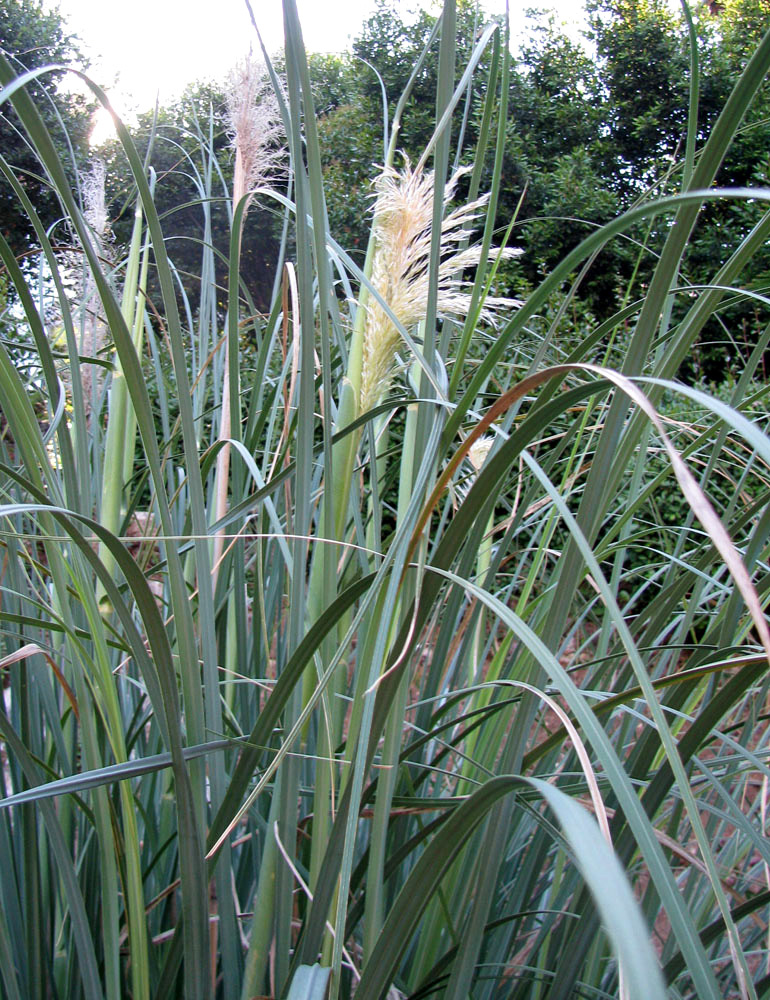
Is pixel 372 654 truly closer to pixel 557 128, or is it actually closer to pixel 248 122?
pixel 248 122

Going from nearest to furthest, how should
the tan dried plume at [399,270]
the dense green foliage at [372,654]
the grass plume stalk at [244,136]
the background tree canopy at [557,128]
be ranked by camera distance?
the dense green foliage at [372,654], the tan dried plume at [399,270], the grass plume stalk at [244,136], the background tree canopy at [557,128]

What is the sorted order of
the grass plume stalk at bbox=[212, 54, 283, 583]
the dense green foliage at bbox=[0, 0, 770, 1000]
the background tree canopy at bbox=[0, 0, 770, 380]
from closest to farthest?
the dense green foliage at bbox=[0, 0, 770, 1000], the grass plume stalk at bbox=[212, 54, 283, 583], the background tree canopy at bbox=[0, 0, 770, 380]

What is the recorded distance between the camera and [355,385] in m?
0.56

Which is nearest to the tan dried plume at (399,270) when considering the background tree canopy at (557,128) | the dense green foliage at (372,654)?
the dense green foliage at (372,654)

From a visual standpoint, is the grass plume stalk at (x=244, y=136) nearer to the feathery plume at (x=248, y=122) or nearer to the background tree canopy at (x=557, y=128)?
the feathery plume at (x=248, y=122)

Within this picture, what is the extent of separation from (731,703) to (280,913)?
0.37m

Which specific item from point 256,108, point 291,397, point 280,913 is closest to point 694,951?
point 280,913

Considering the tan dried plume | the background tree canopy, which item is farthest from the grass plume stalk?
the background tree canopy

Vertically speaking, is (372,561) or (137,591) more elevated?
(137,591)

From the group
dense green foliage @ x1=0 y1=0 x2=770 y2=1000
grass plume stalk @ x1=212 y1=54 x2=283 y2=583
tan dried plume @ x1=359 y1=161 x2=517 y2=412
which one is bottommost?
dense green foliage @ x1=0 y1=0 x2=770 y2=1000

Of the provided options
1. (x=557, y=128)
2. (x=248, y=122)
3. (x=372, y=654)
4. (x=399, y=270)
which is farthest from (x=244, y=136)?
(x=557, y=128)

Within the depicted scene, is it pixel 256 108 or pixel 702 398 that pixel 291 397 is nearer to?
pixel 256 108

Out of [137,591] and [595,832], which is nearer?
[595,832]

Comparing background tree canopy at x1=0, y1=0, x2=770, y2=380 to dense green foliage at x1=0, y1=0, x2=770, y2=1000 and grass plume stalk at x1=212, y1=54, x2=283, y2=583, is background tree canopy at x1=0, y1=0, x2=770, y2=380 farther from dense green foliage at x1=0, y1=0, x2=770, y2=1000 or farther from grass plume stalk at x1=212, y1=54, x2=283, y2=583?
dense green foliage at x1=0, y1=0, x2=770, y2=1000
